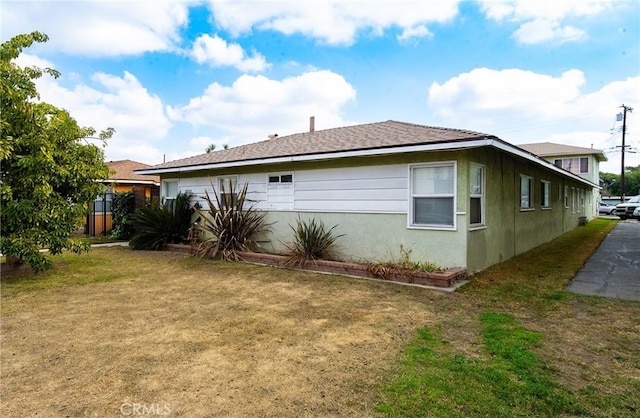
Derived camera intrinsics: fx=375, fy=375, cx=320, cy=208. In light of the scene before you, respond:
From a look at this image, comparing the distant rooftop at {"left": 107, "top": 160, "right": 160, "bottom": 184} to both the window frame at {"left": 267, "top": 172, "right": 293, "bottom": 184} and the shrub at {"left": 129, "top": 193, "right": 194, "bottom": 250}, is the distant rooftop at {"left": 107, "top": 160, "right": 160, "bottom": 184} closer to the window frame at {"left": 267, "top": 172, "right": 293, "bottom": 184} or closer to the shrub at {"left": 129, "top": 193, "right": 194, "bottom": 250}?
the shrub at {"left": 129, "top": 193, "right": 194, "bottom": 250}

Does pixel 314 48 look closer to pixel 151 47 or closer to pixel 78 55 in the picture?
pixel 151 47

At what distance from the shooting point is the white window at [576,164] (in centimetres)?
2998

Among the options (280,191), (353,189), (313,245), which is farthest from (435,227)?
(280,191)

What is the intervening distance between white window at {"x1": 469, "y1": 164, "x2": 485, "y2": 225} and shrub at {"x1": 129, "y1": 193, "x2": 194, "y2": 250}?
8.25m

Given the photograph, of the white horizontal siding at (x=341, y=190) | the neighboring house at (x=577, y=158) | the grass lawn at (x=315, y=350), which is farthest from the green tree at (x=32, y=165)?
the neighboring house at (x=577, y=158)

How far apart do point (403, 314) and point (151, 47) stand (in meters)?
12.3

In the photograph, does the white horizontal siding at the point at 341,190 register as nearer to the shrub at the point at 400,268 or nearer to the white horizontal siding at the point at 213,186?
the white horizontal siding at the point at 213,186

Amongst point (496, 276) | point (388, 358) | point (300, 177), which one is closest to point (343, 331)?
point (388, 358)

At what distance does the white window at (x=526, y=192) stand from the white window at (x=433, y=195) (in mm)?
4638

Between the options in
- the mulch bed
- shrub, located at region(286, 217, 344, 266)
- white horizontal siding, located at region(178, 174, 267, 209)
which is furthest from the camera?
white horizontal siding, located at region(178, 174, 267, 209)

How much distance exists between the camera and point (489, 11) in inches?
439

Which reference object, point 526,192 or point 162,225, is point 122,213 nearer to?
point 162,225

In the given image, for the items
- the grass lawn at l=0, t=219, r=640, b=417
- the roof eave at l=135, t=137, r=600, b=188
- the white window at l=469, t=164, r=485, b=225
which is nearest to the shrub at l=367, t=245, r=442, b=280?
the grass lawn at l=0, t=219, r=640, b=417

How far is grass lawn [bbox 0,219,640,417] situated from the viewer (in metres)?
2.74
